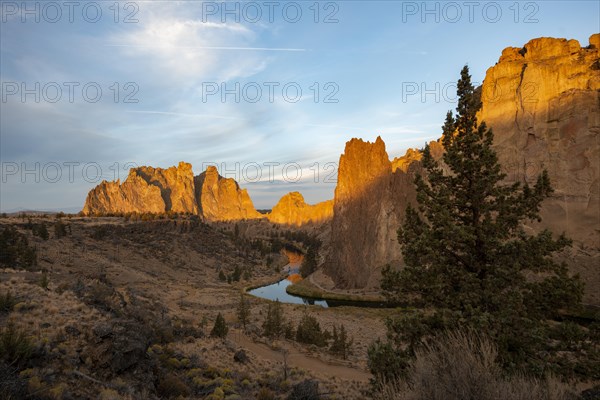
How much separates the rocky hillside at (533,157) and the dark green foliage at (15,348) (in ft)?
191

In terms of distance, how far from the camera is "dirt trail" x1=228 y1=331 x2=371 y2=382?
2220 cm

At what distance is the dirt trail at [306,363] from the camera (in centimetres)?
2220

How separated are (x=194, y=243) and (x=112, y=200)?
122m

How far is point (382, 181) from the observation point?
6931 cm

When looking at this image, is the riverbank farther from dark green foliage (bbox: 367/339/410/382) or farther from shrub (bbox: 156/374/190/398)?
dark green foliage (bbox: 367/339/410/382)

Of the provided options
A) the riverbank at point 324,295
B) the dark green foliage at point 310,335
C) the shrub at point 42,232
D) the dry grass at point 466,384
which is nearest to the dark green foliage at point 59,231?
the shrub at point 42,232

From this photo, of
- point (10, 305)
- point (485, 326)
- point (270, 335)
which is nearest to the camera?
point (485, 326)

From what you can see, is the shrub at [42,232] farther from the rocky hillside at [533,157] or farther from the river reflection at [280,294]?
the rocky hillside at [533,157]

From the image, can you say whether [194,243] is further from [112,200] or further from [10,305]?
[112,200]

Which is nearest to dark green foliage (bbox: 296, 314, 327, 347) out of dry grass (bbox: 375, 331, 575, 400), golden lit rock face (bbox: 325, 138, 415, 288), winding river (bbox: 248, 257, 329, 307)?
dry grass (bbox: 375, 331, 575, 400)

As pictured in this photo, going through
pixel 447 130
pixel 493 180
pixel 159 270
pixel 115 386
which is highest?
pixel 447 130

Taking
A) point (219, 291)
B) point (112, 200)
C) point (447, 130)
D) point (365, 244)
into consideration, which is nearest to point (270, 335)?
point (447, 130)

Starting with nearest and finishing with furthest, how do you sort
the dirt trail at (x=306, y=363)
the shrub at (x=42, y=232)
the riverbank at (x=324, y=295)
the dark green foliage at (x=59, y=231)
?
the dirt trail at (x=306, y=363) < the riverbank at (x=324, y=295) < the shrub at (x=42, y=232) < the dark green foliage at (x=59, y=231)

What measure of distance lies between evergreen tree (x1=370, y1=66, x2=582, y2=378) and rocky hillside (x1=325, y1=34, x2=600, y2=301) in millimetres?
52258
